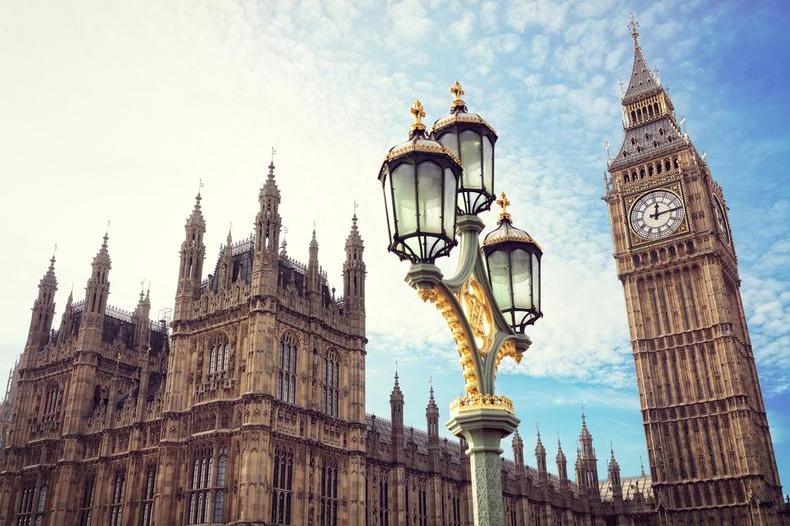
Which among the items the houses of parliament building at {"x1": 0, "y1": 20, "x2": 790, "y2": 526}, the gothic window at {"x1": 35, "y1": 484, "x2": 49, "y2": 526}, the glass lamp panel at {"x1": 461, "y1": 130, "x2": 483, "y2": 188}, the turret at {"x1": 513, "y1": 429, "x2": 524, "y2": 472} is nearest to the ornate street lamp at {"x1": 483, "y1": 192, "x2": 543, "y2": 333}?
the glass lamp panel at {"x1": 461, "y1": 130, "x2": 483, "y2": 188}

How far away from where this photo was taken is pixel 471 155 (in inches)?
393

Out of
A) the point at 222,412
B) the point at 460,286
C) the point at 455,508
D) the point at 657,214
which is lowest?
the point at 460,286

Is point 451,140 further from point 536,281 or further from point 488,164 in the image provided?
point 536,281

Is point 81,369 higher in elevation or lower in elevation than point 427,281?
higher

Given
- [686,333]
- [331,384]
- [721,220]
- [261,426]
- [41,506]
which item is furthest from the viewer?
[721,220]

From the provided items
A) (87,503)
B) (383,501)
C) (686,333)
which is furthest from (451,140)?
(686,333)

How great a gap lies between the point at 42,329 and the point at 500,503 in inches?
1817

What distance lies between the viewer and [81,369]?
144ft

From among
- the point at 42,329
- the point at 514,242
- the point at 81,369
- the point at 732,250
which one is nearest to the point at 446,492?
the point at 81,369

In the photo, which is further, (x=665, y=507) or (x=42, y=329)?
(x=665, y=507)

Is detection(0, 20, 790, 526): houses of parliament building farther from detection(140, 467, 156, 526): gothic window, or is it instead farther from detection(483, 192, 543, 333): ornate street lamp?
detection(483, 192, 543, 333): ornate street lamp

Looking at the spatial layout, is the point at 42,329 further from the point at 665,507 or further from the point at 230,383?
the point at 665,507

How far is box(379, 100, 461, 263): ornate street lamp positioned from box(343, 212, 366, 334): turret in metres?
33.8

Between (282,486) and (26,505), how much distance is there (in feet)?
60.5
